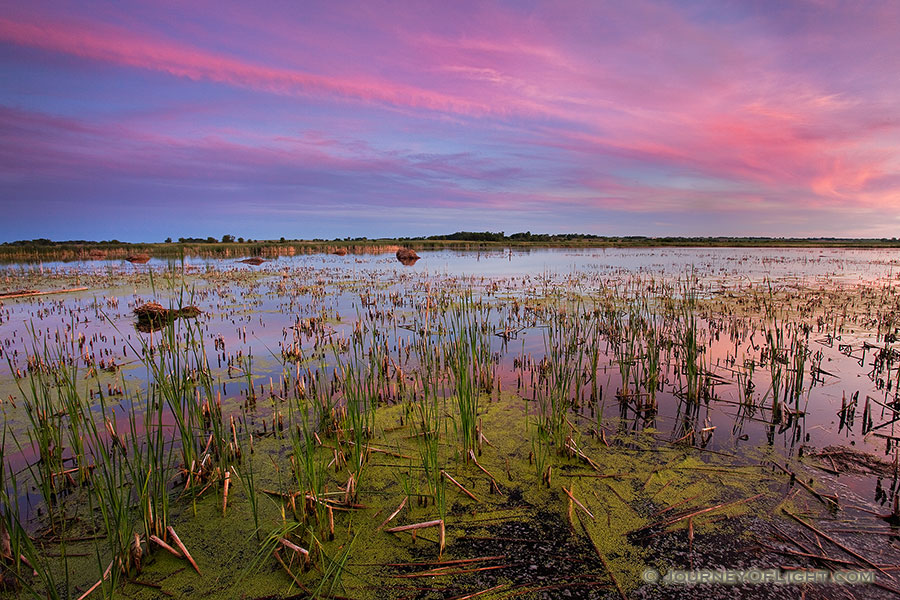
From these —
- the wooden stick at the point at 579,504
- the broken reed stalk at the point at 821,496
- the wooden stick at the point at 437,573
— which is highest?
the broken reed stalk at the point at 821,496

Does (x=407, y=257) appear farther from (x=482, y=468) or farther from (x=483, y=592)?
(x=483, y=592)

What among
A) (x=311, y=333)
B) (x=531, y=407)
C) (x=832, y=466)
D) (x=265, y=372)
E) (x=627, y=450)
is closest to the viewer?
(x=832, y=466)

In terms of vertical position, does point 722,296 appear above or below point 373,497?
above

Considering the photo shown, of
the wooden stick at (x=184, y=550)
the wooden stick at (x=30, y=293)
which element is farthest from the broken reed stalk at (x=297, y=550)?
the wooden stick at (x=30, y=293)

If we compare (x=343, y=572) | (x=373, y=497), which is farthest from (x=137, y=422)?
(x=343, y=572)

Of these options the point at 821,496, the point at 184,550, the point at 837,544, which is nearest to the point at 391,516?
the point at 184,550

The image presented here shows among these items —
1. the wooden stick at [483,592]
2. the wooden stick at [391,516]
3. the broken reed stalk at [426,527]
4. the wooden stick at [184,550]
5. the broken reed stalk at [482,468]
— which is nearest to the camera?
the wooden stick at [483,592]

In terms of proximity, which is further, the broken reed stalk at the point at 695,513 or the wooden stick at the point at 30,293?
the wooden stick at the point at 30,293

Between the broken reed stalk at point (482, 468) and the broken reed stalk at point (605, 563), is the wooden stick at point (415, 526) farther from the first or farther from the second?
the broken reed stalk at point (605, 563)

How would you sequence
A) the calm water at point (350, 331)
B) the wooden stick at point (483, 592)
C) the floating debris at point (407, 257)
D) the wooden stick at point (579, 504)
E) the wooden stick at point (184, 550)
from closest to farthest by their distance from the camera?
the wooden stick at point (483, 592) → the wooden stick at point (184, 550) → the wooden stick at point (579, 504) → the calm water at point (350, 331) → the floating debris at point (407, 257)

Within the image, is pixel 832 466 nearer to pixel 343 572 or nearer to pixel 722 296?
pixel 343 572

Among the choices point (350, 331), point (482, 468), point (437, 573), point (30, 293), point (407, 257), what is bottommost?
point (437, 573)

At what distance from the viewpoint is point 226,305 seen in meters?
15.0

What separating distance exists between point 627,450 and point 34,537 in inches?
239
